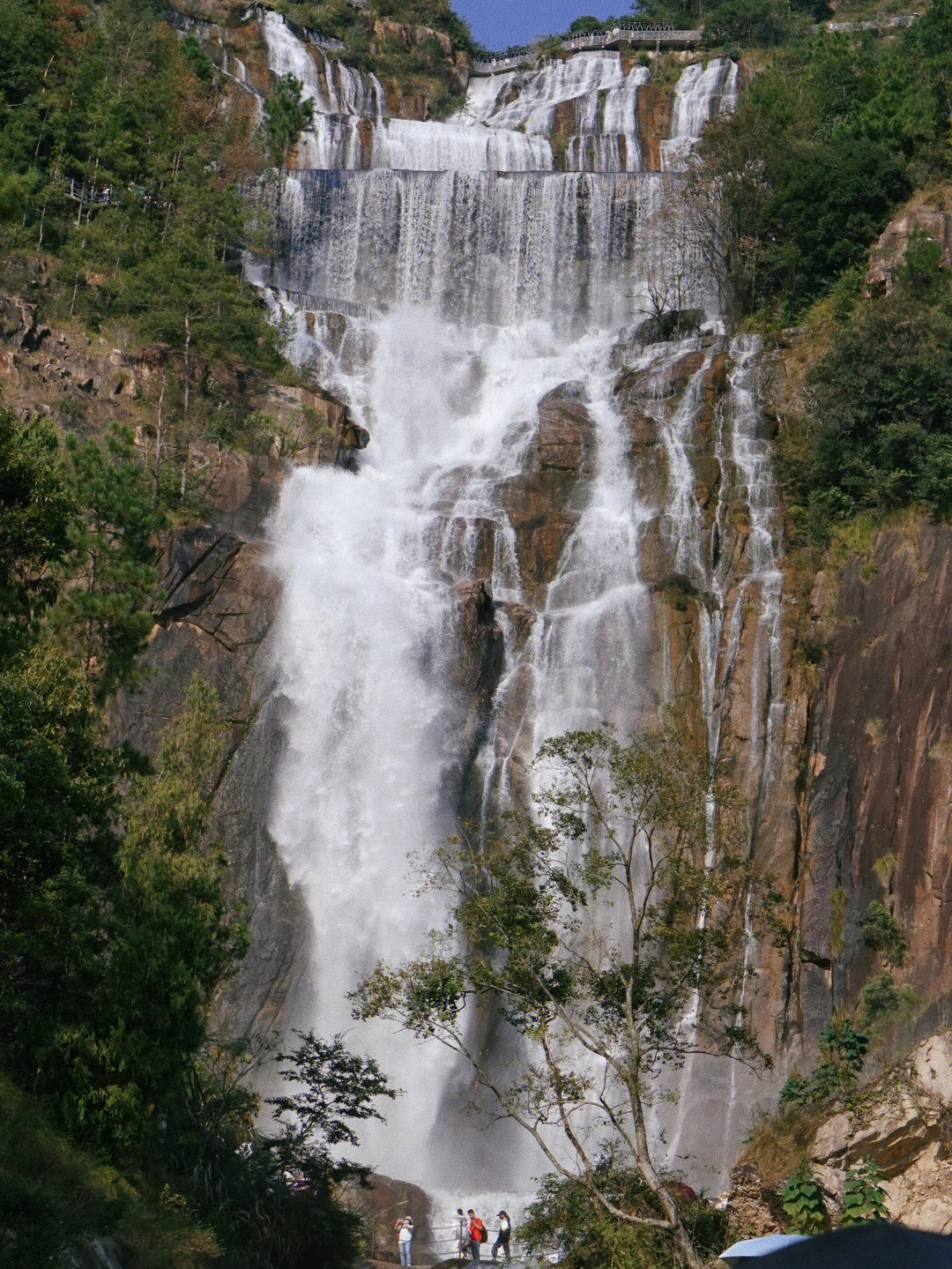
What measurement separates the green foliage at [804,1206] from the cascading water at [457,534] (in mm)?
5454

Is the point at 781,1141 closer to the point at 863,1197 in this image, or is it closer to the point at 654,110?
the point at 863,1197

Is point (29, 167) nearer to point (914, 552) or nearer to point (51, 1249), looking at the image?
point (914, 552)

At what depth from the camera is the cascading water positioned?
30.5 m

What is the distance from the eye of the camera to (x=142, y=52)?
5394 centimetres

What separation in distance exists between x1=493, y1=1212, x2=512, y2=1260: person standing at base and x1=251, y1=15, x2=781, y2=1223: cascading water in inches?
137

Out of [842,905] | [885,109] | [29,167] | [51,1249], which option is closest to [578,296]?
[885,109]

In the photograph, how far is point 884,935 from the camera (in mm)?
26234

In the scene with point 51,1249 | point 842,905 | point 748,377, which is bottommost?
point 51,1249

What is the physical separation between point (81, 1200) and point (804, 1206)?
35.1 ft

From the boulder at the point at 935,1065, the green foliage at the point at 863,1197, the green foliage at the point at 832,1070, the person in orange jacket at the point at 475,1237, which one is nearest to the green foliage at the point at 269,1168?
the person in orange jacket at the point at 475,1237

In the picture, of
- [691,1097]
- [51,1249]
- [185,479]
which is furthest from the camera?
[185,479]

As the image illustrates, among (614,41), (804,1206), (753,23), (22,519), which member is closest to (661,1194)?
(804,1206)

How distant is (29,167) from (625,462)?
23122mm

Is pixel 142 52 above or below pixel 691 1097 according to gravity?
above
